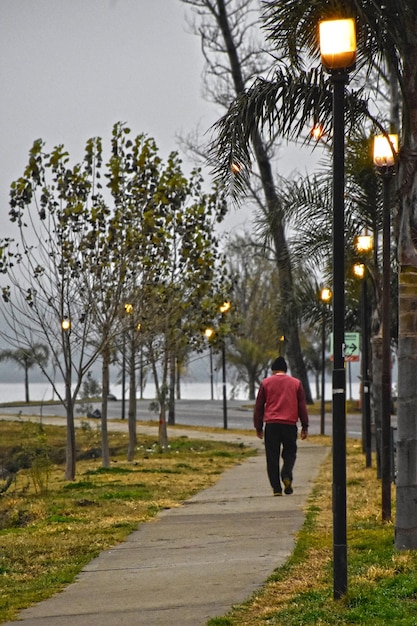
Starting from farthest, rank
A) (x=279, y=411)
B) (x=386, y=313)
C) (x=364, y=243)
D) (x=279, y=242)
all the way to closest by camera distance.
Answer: (x=279, y=242) < (x=364, y=243) < (x=279, y=411) < (x=386, y=313)

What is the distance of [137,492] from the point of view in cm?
1555

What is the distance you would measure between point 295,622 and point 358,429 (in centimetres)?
2849

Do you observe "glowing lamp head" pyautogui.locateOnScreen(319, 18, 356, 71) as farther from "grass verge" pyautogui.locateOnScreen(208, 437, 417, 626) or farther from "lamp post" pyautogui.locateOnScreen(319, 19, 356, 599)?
"grass verge" pyautogui.locateOnScreen(208, 437, 417, 626)

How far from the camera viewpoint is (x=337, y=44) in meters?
7.68

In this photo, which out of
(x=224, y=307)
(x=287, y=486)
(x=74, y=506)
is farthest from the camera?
(x=224, y=307)

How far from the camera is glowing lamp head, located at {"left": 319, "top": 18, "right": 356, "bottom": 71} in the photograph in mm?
7641

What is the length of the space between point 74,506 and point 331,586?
6.61m

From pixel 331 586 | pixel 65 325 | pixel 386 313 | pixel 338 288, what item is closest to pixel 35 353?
pixel 65 325

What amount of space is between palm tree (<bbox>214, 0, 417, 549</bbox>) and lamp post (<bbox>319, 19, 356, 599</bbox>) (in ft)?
5.62

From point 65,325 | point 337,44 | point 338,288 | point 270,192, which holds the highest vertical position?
point 270,192

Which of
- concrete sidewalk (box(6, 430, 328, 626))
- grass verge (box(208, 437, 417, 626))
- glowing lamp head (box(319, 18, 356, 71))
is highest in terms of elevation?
glowing lamp head (box(319, 18, 356, 71))

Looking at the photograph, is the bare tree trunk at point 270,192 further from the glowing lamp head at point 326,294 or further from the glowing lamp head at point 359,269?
the glowing lamp head at point 359,269

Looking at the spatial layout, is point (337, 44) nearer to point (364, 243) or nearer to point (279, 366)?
point (279, 366)

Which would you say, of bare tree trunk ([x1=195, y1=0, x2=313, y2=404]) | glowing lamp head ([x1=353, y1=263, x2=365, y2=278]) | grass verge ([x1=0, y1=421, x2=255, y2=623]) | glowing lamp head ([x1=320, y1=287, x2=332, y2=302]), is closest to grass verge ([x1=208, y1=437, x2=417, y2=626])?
grass verge ([x1=0, y1=421, x2=255, y2=623])
